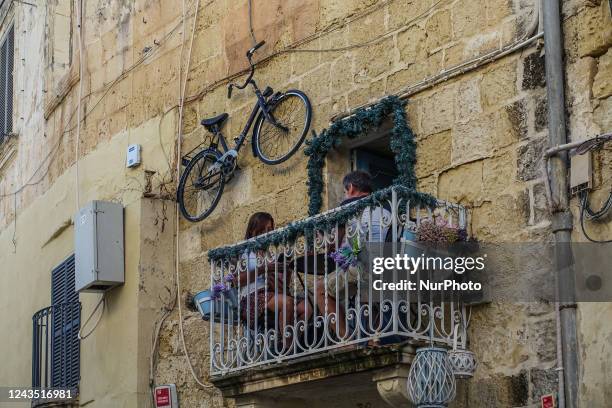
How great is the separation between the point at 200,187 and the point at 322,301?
7.92 ft

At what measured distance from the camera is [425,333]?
7.97 metres

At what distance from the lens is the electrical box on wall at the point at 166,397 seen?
33.8 feet

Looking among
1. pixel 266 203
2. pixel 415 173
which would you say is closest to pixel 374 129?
pixel 415 173

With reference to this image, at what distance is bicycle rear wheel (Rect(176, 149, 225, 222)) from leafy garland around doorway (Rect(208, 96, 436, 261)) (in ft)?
3.65

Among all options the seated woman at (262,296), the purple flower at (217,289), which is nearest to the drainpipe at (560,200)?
the seated woman at (262,296)

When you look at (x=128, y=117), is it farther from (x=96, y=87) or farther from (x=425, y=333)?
Answer: (x=425, y=333)

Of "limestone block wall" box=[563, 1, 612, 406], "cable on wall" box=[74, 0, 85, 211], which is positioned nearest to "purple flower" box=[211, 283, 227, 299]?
"limestone block wall" box=[563, 1, 612, 406]

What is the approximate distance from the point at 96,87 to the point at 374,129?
157 inches

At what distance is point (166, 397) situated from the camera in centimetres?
1031

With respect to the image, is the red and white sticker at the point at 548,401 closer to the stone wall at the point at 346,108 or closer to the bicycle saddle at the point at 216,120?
the stone wall at the point at 346,108

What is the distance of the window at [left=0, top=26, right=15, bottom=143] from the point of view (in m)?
15.3

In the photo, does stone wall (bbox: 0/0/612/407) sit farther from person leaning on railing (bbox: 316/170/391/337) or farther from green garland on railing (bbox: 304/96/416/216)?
person leaning on railing (bbox: 316/170/391/337)

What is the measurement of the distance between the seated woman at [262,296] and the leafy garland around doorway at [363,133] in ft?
2.29

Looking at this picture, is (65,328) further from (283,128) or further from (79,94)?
(283,128)
